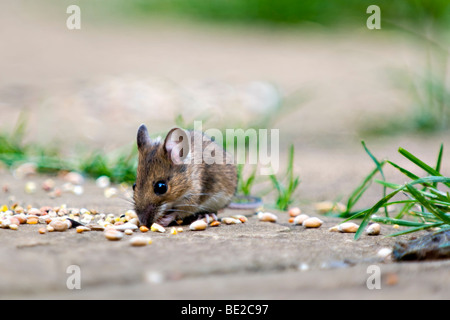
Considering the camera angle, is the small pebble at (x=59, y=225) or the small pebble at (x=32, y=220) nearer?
the small pebble at (x=59, y=225)

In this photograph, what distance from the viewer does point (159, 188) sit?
4.01 meters

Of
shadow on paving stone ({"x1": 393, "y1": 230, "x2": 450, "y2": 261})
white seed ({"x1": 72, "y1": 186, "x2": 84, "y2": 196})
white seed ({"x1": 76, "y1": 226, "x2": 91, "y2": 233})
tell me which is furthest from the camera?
white seed ({"x1": 72, "y1": 186, "x2": 84, "y2": 196})

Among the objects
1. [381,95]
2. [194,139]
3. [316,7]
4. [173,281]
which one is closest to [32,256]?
[173,281]

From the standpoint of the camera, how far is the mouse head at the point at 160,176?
394cm

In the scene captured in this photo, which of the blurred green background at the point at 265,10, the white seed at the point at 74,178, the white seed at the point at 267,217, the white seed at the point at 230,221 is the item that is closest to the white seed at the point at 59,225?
the white seed at the point at 230,221

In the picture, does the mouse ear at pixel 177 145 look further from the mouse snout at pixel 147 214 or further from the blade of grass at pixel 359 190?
the blade of grass at pixel 359 190

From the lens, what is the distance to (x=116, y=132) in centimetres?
770

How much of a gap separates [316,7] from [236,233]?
42.4ft

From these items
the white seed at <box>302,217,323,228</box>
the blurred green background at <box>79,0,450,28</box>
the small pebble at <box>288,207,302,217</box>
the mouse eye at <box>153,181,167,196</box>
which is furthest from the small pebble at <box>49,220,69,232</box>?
the blurred green background at <box>79,0,450,28</box>

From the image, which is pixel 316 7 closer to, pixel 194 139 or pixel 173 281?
pixel 194 139

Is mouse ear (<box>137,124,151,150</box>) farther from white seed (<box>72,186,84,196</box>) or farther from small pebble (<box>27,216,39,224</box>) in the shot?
white seed (<box>72,186,84,196</box>)

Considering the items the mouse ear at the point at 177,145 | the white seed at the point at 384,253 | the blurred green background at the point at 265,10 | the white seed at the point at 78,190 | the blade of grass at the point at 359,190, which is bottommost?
the white seed at the point at 384,253

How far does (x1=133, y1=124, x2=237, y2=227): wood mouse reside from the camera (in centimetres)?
397

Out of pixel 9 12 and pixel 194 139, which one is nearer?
pixel 194 139
